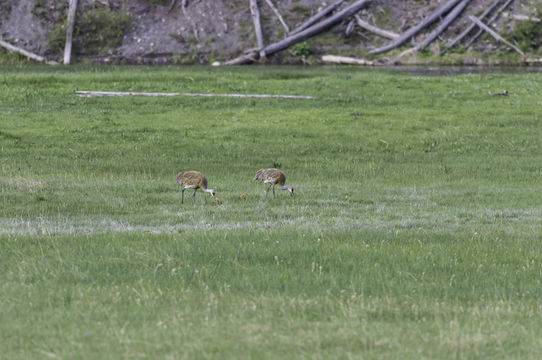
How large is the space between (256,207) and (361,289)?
23.4ft

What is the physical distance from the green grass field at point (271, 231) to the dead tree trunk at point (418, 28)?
2731 cm

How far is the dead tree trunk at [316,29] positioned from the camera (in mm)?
61719

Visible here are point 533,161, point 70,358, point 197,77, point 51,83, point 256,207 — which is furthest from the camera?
point 197,77

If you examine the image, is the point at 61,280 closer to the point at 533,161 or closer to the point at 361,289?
the point at 361,289

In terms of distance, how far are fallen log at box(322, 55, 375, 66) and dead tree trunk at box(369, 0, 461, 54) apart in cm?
297

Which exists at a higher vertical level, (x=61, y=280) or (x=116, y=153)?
(x=61, y=280)

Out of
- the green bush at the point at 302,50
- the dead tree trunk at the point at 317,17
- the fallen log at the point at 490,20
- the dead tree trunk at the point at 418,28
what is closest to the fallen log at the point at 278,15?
the dead tree trunk at the point at 317,17

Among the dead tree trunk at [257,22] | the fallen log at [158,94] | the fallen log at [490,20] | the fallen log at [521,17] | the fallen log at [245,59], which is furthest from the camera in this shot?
the fallen log at [490,20]

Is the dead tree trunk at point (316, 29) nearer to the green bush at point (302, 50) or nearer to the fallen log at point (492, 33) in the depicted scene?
the green bush at point (302, 50)

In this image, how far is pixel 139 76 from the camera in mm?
42219

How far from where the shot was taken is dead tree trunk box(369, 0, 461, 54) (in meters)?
62.2

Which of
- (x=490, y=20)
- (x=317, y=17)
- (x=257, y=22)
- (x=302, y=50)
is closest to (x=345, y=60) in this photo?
(x=302, y=50)

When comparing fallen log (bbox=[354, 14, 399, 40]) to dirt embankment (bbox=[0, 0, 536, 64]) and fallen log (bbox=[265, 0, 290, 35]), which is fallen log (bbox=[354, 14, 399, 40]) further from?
fallen log (bbox=[265, 0, 290, 35])

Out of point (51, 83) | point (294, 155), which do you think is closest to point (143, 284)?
point (294, 155)
